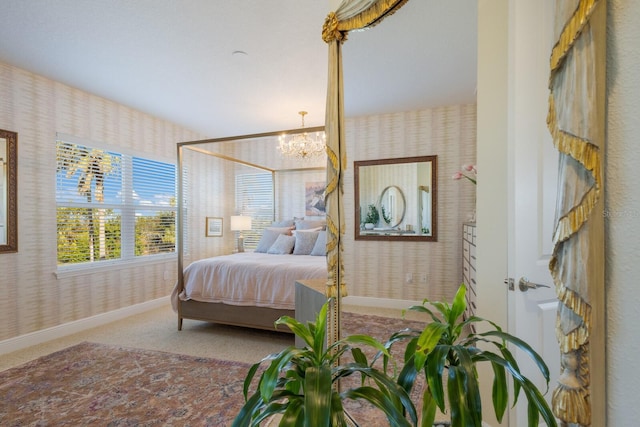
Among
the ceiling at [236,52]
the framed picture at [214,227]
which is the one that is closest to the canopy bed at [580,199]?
the ceiling at [236,52]

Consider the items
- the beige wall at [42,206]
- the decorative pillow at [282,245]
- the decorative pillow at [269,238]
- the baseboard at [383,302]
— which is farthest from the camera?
the decorative pillow at [269,238]

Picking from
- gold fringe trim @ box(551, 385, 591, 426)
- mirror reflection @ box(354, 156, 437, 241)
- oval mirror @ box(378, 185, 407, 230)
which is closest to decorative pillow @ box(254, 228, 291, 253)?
mirror reflection @ box(354, 156, 437, 241)

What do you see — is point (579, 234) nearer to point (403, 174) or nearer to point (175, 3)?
point (175, 3)

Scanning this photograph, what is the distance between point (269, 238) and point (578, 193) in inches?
158

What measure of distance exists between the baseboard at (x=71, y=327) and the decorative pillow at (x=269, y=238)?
1.61m

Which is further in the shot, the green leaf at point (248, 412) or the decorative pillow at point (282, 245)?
the decorative pillow at point (282, 245)

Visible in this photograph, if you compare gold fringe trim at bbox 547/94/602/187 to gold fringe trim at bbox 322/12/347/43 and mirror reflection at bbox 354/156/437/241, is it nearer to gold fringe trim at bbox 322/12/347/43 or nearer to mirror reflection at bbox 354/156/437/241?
gold fringe trim at bbox 322/12/347/43

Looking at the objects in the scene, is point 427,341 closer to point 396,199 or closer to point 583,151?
point 583,151

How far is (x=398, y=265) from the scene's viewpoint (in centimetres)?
386

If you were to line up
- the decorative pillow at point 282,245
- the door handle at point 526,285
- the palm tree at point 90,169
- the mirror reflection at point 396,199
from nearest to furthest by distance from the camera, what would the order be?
the door handle at point 526,285 → the palm tree at point 90,169 → the mirror reflection at point 396,199 → the decorative pillow at point 282,245

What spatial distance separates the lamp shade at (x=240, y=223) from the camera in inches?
201

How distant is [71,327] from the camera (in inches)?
129

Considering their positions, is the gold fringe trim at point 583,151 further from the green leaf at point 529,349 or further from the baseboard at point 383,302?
the baseboard at point 383,302

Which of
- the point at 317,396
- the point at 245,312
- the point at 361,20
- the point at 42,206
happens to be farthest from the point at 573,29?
the point at 42,206
